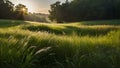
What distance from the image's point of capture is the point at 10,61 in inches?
292

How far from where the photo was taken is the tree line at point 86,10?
71938 millimetres

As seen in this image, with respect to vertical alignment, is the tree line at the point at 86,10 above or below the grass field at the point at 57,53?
below

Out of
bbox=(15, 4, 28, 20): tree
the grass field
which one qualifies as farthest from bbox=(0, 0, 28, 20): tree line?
the grass field

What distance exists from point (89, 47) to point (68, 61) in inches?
67.0

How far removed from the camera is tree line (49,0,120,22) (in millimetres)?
71938

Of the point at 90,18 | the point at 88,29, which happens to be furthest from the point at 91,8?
the point at 88,29

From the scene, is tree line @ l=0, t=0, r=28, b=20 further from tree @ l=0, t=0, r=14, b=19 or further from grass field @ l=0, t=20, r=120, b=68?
grass field @ l=0, t=20, r=120, b=68

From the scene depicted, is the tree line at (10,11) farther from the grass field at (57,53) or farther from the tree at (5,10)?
the grass field at (57,53)

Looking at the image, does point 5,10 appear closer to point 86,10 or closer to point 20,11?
point 20,11

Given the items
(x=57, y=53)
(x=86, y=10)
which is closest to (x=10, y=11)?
(x=86, y=10)

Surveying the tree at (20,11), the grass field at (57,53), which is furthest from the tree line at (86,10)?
the grass field at (57,53)

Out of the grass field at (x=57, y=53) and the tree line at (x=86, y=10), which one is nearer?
the grass field at (x=57, y=53)

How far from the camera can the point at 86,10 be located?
243 feet

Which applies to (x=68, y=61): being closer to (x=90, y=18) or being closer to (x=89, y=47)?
(x=89, y=47)
